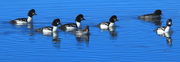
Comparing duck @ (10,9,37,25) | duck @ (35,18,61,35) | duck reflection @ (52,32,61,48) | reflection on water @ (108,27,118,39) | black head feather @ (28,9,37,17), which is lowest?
duck reflection @ (52,32,61,48)

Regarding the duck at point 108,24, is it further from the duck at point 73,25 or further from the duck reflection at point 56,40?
the duck reflection at point 56,40

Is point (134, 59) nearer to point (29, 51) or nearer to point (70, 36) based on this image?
point (29, 51)

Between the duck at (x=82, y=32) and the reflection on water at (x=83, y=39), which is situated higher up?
the duck at (x=82, y=32)

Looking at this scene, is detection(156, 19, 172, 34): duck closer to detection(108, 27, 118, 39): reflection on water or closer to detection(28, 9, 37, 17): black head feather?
detection(108, 27, 118, 39): reflection on water

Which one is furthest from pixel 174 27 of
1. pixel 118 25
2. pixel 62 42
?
pixel 62 42

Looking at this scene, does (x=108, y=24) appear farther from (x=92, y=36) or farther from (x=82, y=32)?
(x=92, y=36)

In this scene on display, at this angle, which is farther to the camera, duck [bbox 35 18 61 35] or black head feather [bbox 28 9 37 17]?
black head feather [bbox 28 9 37 17]

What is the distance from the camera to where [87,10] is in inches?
1467

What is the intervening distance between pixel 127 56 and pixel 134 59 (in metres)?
0.64

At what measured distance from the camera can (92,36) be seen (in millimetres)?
29781

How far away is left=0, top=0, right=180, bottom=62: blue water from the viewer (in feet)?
81.9

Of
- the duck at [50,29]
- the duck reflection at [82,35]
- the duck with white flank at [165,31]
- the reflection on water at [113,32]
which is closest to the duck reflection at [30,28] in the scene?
the duck at [50,29]

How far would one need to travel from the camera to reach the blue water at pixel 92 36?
2497cm

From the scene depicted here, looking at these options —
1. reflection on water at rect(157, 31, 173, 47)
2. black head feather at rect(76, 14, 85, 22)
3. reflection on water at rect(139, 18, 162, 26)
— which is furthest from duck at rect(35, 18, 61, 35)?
reflection on water at rect(139, 18, 162, 26)
